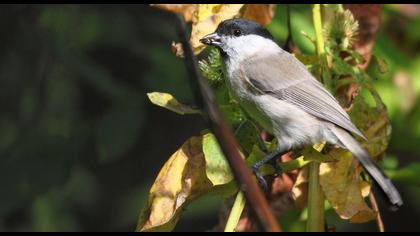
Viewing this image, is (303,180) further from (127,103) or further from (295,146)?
(127,103)

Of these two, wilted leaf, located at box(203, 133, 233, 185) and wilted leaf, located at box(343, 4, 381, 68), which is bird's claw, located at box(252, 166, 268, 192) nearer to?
wilted leaf, located at box(203, 133, 233, 185)

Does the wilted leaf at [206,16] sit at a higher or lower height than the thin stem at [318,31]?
higher

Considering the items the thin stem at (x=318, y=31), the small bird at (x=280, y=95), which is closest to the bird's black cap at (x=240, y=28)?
the small bird at (x=280, y=95)

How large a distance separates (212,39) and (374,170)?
2.36 ft

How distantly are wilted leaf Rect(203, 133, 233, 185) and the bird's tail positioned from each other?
1.60ft

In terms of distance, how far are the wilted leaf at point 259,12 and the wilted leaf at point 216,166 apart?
0.64 m

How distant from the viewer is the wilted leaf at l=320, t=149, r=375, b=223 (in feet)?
7.90

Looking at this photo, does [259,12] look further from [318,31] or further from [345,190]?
[345,190]

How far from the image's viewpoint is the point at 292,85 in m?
2.88

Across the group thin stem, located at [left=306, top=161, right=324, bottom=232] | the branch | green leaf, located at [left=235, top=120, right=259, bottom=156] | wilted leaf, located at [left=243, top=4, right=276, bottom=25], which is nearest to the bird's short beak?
wilted leaf, located at [left=243, top=4, right=276, bottom=25]

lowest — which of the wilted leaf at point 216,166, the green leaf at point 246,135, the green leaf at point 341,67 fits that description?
the green leaf at point 246,135

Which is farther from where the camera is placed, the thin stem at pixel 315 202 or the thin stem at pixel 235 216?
the thin stem at pixel 315 202

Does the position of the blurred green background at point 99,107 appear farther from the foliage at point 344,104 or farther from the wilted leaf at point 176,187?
the wilted leaf at point 176,187

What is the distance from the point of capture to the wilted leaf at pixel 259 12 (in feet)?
8.89
